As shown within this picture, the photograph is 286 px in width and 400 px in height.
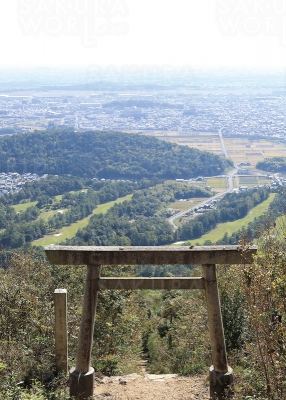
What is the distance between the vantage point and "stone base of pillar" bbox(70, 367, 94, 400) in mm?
4074

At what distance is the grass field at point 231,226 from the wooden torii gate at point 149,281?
34.5m

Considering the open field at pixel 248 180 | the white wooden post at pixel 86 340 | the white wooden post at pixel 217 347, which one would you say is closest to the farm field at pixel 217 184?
the open field at pixel 248 180

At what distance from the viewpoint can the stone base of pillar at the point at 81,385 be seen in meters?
4.07

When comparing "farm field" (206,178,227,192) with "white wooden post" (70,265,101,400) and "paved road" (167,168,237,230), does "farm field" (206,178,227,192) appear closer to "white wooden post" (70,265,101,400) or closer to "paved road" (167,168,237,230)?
"paved road" (167,168,237,230)

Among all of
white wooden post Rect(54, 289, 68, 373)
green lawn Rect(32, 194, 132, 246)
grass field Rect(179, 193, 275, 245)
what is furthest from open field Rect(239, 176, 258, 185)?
white wooden post Rect(54, 289, 68, 373)

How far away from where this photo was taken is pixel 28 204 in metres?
53.3

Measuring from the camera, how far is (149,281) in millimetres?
4180

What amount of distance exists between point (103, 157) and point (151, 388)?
67548 millimetres

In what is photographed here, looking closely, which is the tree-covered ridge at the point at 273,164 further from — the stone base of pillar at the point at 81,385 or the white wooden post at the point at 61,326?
the stone base of pillar at the point at 81,385

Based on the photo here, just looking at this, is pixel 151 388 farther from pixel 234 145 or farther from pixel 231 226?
pixel 234 145

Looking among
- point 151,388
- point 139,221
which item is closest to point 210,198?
point 139,221

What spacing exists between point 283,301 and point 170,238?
38.5 meters

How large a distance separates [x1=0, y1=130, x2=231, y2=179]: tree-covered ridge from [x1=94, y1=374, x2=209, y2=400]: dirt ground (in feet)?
202

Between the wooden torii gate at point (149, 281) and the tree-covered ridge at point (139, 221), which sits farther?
the tree-covered ridge at point (139, 221)
